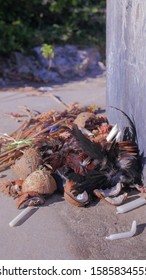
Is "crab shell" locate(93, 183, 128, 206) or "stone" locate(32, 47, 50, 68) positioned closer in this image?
"crab shell" locate(93, 183, 128, 206)

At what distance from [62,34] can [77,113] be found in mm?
5855

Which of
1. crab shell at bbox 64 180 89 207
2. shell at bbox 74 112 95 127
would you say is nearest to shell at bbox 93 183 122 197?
crab shell at bbox 64 180 89 207

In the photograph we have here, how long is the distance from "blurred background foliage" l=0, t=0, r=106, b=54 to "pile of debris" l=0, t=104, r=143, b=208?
6.47m

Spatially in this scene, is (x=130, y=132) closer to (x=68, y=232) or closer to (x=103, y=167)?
(x=103, y=167)

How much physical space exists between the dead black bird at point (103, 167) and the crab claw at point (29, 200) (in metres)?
0.33

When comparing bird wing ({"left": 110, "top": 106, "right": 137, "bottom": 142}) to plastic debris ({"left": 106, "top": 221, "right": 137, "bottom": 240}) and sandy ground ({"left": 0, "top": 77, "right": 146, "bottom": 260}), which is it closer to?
sandy ground ({"left": 0, "top": 77, "right": 146, "bottom": 260})

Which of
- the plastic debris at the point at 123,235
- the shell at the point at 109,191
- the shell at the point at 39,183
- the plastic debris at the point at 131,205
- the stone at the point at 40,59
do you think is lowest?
the stone at the point at 40,59

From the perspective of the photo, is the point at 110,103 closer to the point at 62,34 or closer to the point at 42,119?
the point at 42,119

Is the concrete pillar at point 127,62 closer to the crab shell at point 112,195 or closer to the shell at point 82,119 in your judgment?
the shell at point 82,119

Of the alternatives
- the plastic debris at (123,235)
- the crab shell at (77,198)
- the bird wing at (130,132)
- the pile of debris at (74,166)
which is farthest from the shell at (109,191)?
the bird wing at (130,132)

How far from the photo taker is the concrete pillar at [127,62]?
4.07 meters

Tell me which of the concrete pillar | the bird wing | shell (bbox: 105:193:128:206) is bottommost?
shell (bbox: 105:193:128:206)

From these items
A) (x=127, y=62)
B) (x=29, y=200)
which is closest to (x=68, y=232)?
(x=29, y=200)

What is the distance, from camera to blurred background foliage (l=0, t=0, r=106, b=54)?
1082cm
